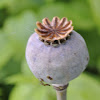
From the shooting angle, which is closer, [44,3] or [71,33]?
[71,33]

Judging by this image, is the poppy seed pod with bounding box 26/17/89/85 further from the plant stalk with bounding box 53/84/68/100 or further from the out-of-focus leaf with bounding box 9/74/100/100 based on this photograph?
the out-of-focus leaf with bounding box 9/74/100/100

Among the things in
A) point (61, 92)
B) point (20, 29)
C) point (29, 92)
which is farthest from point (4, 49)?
point (61, 92)

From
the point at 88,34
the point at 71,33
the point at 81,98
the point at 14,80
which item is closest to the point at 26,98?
Answer: the point at 14,80

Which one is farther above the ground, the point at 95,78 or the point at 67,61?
the point at 67,61

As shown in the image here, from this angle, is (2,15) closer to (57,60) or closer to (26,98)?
(26,98)

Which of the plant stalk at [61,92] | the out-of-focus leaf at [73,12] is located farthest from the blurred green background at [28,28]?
the plant stalk at [61,92]
